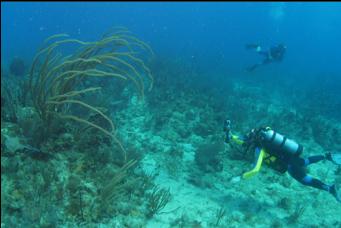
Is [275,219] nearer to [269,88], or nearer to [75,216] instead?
[75,216]

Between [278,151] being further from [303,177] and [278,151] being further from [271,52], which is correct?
[271,52]

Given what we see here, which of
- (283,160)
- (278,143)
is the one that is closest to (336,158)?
(283,160)

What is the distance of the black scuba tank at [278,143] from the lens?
6594 mm

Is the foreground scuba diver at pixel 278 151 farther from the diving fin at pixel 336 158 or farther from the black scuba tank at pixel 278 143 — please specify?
the diving fin at pixel 336 158

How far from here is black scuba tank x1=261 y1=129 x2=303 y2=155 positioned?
21.6 feet

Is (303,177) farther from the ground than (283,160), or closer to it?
closer to it

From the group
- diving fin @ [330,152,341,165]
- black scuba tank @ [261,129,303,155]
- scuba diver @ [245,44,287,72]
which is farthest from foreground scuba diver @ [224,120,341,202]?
scuba diver @ [245,44,287,72]

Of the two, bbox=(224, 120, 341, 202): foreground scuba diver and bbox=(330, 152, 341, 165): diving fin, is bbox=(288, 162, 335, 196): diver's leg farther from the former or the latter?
bbox=(330, 152, 341, 165): diving fin

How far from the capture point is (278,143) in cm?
664

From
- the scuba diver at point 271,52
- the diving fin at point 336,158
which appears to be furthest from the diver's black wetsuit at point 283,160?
the scuba diver at point 271,52

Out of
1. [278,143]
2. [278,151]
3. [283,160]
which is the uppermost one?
[278,143]

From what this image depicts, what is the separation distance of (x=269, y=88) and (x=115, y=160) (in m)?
16.3

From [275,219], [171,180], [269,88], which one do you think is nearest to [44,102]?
[171,180]

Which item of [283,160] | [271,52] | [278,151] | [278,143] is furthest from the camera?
[271,52]
